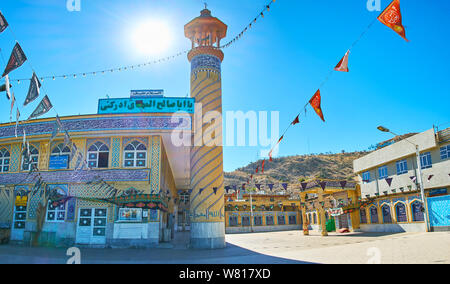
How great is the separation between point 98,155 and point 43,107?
14.6 feet

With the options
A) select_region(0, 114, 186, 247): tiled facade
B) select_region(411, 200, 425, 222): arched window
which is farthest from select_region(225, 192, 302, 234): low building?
select_region(0, 114, 186, 247): tiled facade

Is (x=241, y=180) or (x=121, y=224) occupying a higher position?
(x=241, y=180)

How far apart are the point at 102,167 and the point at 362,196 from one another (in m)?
22.9

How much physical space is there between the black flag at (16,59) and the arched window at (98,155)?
721cm

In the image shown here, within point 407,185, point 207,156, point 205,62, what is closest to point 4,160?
point 207,156

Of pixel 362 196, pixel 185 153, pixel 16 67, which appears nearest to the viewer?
pixel 16 67

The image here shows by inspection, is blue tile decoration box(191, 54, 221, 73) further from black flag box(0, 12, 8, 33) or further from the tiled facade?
black flag box(0, 12, 8, 33)

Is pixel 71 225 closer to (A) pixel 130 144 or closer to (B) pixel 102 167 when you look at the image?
(B) pixel 102 167

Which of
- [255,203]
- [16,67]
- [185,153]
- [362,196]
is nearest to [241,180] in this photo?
[255,203]

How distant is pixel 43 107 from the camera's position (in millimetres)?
12914

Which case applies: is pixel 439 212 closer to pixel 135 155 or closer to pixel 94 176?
pixel 135 155

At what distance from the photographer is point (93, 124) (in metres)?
16.6

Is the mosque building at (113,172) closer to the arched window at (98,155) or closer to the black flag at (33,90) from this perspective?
the arched window at (98,155)

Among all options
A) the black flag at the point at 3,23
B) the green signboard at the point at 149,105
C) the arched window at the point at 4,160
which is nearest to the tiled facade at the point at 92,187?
the green signboard at the point at 149,105
